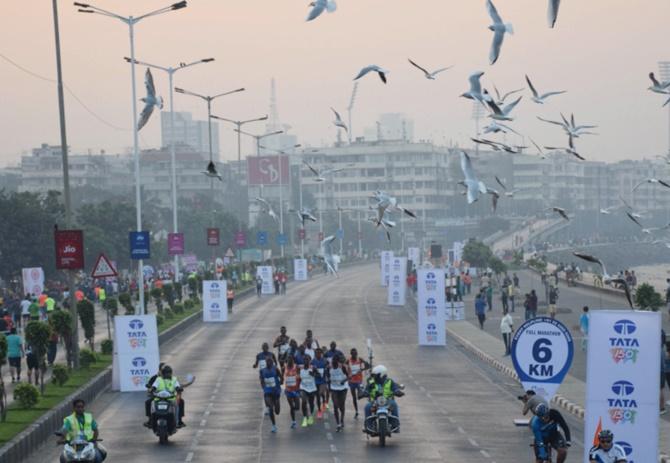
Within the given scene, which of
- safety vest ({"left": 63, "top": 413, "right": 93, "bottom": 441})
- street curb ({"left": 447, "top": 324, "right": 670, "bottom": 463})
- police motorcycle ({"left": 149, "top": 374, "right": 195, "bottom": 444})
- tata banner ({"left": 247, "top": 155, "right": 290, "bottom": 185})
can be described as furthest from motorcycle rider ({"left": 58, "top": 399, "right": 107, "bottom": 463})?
tata banner ({"left": 247, "top": 155, "right": 290, "bottom": 185})

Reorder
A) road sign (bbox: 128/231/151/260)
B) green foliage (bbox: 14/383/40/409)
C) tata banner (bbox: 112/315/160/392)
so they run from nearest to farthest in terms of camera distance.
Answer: green foliage (bbox: 14/383/40/409) → tata banner (bbox: 112/315/160/392) → road sign (bbox: 128/231/151/260)

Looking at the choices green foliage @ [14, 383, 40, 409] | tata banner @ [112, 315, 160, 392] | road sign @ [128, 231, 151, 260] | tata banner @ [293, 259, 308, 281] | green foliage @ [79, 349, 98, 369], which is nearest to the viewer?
green foliage @ [14, 383, 40, 409]

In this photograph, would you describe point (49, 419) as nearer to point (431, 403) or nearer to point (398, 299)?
point (431, 403)

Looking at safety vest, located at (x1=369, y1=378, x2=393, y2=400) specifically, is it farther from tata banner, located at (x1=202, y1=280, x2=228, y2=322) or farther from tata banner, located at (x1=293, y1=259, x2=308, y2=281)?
tata banner, located at (x1=293, y1=259, x2=308, y2=281)

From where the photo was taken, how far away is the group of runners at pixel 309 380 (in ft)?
88.7

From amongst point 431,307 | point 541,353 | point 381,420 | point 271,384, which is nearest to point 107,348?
point 431,307

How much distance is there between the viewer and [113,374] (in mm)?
34406

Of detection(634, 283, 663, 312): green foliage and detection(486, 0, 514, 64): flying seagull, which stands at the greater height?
detection(486, 0, 514, 64): flying seagull

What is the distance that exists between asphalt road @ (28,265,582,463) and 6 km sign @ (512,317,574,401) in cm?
133

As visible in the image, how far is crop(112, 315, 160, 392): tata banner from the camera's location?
33.2m

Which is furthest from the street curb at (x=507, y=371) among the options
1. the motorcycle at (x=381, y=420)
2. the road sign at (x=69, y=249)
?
the road sign at (x=69, y=249)

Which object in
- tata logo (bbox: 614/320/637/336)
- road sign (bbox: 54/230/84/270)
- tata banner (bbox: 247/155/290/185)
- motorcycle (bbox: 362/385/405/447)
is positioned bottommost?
motorcycle (bbox: 362/385/405/447)

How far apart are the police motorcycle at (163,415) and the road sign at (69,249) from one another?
10.7 metres

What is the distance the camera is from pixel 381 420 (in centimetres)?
2448
